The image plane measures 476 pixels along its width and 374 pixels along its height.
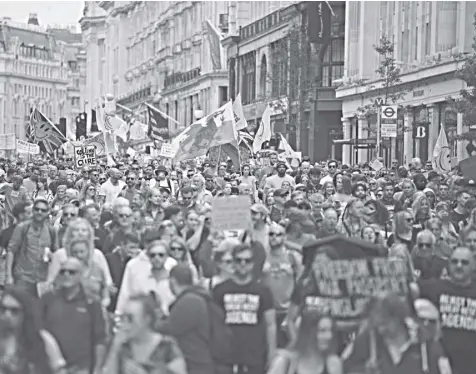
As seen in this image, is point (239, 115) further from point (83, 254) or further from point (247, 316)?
point (247, 316)

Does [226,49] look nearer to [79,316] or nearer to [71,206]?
[71,206]

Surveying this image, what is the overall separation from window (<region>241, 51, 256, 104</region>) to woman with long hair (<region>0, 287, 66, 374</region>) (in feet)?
230

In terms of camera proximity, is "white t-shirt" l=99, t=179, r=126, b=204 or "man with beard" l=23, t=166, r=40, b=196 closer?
"white t-shirt" l=99, t=179, r=126, b=204

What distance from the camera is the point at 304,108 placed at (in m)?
67.4

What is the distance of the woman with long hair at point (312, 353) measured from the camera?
951 centimetres

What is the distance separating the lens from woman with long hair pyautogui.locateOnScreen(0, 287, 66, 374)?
31.8 feet

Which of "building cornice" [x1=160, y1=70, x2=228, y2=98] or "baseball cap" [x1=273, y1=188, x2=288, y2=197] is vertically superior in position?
"building cornice" [x1=160, y1=70, x2=228, y2=98]

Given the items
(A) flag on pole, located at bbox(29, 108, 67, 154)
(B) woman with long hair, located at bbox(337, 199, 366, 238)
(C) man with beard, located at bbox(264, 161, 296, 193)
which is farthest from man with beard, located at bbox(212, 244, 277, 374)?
(A) flag on pole, located at bbox(29, 108, 67, 154)

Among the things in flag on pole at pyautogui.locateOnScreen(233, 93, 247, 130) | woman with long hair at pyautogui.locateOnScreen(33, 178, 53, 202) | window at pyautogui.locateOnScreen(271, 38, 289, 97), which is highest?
window at pyautogui.locateOnScreen(271, 38, 289, 97)

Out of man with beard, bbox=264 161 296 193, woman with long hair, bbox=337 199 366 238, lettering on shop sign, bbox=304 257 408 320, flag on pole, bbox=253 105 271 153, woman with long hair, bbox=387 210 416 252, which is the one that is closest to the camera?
lettering on shop sign, bbox=304 257 408 320

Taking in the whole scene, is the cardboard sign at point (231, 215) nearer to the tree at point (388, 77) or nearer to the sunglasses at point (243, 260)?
the sunglasses at point (243, 260)

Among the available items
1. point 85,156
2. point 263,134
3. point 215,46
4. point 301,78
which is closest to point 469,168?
Result: point 85,156

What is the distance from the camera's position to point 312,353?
9.59 m

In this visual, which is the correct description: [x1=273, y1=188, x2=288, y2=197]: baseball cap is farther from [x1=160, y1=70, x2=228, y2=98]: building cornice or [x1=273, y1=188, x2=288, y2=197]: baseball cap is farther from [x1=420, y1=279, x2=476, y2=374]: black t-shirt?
[x1=160, y1=70, x2=228, y2=98]: building cornice
